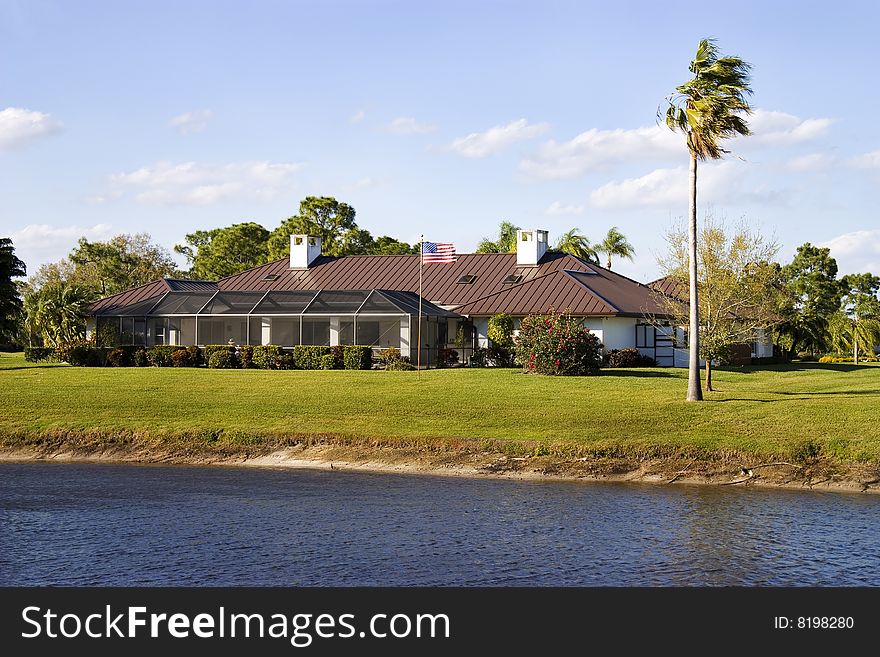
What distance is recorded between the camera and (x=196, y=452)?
27.6m

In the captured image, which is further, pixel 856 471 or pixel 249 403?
pixel 249 403

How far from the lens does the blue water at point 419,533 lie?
49.0 feet

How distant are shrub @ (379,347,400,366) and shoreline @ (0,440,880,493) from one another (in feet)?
56.9

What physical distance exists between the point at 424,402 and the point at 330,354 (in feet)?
46.7

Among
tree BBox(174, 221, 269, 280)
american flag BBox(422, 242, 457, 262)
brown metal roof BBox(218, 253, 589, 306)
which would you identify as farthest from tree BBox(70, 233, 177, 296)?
american flag BBox(422, 242, 457, 262)

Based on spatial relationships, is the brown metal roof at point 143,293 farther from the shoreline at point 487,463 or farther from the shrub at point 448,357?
the shoreline at point 487,463

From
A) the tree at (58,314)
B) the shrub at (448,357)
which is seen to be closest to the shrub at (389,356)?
the shrub at (448,357)

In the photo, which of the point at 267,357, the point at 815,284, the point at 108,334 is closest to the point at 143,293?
the point at 108,334

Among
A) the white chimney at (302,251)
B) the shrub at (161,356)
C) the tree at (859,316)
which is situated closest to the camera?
the shrub at (161,356)

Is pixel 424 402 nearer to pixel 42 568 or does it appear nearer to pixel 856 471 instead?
pixel 856 471

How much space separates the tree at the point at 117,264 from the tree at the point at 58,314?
101 ft

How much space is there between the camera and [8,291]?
5203cm

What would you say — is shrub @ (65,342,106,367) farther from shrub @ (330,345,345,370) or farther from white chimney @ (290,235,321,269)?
A: white chimney @ (290,235,321,269)
